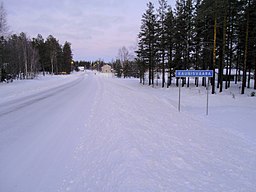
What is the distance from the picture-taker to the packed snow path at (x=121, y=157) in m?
4.05

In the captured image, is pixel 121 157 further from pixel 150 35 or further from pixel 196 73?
pixel 150 35

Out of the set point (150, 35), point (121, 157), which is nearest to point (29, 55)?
point (150, 35)

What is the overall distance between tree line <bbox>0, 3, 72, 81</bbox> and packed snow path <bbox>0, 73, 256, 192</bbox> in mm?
32421

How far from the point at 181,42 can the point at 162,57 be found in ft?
13.4

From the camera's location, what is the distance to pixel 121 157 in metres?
5.30

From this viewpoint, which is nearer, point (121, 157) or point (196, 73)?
point (121, 157)

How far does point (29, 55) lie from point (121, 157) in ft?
189

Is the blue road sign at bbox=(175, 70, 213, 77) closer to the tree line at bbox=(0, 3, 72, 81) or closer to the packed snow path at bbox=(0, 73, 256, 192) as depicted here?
the packed snow path at bbox=(0, 73, 256, 192)

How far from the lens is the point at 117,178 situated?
425 cm

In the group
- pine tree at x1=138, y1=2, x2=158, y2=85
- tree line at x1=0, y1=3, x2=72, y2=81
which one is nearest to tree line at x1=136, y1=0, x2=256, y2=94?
pine tree at x1=138, y1=2, x2=158, y2=85

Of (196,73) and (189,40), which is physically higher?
(189,40)

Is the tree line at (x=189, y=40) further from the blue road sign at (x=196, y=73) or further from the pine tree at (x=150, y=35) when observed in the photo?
the blue road sign at (x=196, y=73)

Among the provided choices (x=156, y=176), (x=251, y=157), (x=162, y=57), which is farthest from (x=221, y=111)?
(x=162, y=57)

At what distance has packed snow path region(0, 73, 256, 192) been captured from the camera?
13.3 feet
